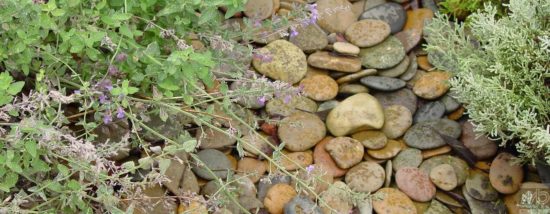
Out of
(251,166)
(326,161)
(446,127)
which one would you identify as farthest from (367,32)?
(251,166)

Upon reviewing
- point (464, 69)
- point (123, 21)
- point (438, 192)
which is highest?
point (123, 21)

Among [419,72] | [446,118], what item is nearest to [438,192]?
[446,118]

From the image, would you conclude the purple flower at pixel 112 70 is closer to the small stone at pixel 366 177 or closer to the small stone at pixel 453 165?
the small stone at pixel 366 177

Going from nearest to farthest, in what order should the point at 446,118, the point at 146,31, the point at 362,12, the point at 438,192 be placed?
1. the point at 146,31
2. the point at 438,192
3. the point at 446,118
4. the point at 362,12

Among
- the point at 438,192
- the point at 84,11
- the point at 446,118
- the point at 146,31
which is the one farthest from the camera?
the point at 446,118

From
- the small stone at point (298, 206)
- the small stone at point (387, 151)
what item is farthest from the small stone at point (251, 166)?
the small stone at point (387, 151)

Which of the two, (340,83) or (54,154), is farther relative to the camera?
(340,83)

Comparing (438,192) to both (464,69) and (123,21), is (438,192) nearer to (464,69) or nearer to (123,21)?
(464,69)

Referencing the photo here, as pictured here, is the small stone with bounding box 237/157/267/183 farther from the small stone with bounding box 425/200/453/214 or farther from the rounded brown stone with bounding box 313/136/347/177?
the small stone with bounding box 425/200/453/214
